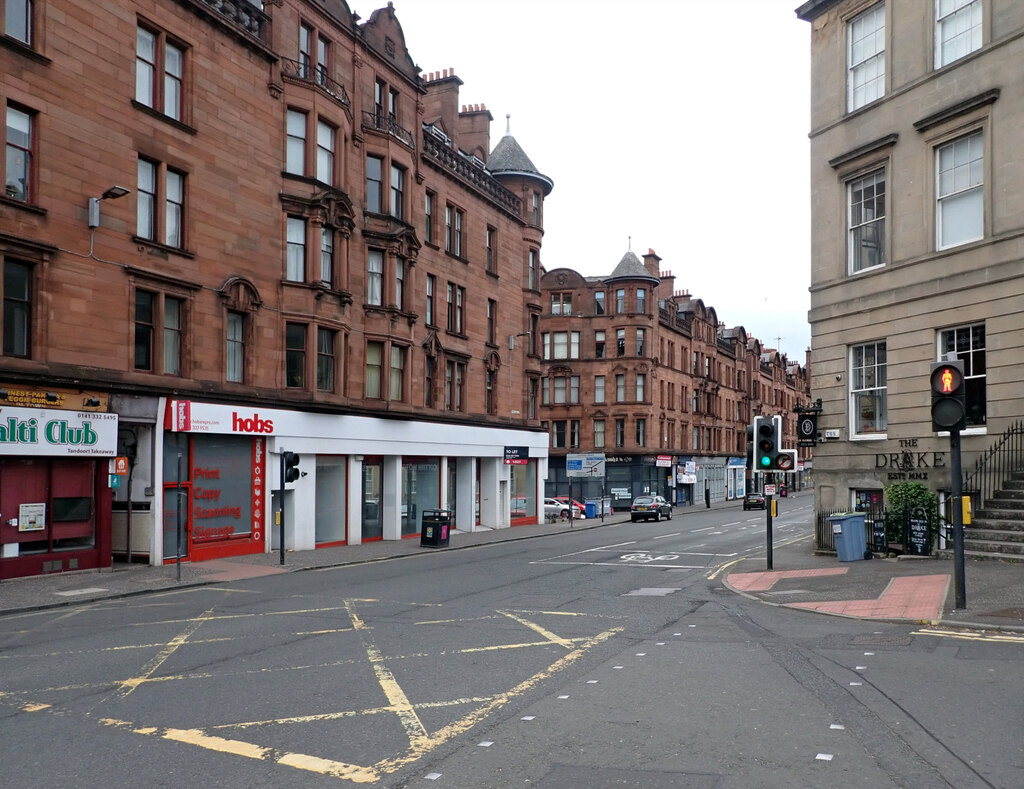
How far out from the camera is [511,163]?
4684 centimetres

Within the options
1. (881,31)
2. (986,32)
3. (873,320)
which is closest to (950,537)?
(873,320)

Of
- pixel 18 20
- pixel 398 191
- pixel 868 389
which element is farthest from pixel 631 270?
pixel 18 20

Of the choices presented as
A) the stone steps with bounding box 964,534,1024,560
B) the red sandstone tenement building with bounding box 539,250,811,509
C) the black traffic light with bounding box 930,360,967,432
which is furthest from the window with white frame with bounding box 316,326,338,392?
the red sandstone tenement building with bounding box 539,250,811,509

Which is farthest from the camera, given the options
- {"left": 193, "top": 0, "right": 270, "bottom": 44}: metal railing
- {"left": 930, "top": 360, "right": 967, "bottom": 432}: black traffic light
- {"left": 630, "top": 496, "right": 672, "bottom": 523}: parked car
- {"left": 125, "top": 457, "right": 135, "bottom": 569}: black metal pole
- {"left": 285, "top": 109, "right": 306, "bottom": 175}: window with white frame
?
{"left": 630, "top": 496, "right": 672, "bottom": 523}: parked car

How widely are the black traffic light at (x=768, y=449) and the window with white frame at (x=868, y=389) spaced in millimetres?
5143

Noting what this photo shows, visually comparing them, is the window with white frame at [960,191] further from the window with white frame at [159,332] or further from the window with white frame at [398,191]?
the window with white frame at [159,332]

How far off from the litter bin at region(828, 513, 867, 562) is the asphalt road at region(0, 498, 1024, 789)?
656 centimetres

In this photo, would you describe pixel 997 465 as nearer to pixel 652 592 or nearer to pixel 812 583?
pixel 812 583

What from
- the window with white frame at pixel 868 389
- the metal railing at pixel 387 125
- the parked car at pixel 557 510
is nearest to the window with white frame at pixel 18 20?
the metal railing at pixel 387 125

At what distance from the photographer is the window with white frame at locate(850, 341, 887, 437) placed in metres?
23.5

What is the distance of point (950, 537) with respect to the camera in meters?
20.0

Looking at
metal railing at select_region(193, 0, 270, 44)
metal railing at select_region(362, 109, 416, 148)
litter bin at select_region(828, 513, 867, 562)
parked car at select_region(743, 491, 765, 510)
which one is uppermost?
metal railing at select_region(193, 0, 270, 44)

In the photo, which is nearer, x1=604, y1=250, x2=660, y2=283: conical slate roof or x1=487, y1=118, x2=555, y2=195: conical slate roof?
x1=487, y1=118, x2=555, y2=195: conical slate roof

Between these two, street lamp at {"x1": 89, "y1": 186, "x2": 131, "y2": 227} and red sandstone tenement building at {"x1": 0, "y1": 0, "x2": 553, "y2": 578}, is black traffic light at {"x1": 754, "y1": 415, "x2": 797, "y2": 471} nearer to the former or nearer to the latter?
red sandstone tenement building at {"x1": 0, "y1": 0, "x2": 553, "y2": 578}
